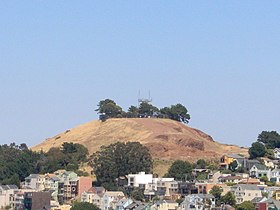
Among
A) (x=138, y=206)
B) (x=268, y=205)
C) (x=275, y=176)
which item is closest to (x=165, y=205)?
(x=138, y=206)

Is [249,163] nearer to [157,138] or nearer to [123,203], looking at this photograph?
[123,203]

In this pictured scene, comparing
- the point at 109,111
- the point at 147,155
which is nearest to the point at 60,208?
the point at 147,155

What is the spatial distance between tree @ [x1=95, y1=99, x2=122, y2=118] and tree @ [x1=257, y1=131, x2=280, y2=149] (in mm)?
31155

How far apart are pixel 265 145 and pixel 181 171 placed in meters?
18.6

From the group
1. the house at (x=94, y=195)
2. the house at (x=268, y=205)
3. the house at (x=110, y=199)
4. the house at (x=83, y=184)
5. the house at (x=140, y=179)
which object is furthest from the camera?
the house at (x=83, y=184)

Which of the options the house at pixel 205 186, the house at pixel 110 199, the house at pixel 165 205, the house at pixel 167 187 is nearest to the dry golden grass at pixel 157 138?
the house at pixel 167 187

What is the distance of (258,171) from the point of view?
103688 mm

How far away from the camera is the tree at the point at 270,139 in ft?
389

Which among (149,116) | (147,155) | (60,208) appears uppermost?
(149,116)

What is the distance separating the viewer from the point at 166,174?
10875 cm

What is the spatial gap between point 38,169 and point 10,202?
1246 centimetres

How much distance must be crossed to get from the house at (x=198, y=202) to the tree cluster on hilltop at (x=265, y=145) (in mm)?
24459

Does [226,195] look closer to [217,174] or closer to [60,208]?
[217,174]

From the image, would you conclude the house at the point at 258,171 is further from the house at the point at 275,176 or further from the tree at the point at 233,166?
the tree at the point at 233,166
